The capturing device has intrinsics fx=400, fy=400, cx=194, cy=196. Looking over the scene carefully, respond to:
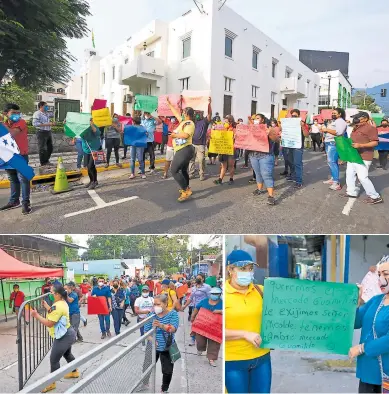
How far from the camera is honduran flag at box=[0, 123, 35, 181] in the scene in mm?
5978

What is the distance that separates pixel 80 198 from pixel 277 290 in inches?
213

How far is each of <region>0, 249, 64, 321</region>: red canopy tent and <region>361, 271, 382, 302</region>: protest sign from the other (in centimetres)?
560

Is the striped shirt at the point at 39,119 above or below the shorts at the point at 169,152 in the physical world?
above

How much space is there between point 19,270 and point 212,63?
17.7 m

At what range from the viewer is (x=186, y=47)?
23.8 metres

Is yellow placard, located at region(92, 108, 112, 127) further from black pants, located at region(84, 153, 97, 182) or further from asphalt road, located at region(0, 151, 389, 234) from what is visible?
asphalt road, located at region(0, 151, 389, 234)

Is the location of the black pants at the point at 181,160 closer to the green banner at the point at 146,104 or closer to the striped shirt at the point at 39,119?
the striped shirt at the point at 39,119

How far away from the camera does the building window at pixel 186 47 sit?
23.5 m

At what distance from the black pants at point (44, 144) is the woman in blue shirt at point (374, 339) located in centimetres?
886

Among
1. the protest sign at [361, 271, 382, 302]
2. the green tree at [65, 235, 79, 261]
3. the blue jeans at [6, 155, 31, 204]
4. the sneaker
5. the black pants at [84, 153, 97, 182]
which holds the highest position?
the black pants at [84, 153, 97, 182]

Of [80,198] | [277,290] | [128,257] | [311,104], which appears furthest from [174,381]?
[311,104]

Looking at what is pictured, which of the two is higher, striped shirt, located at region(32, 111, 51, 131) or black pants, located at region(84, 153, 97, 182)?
striped shirt, located at region(32, 111, 51, 131)

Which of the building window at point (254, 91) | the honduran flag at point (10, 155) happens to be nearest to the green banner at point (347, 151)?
the honduran flag at point (10, 155)

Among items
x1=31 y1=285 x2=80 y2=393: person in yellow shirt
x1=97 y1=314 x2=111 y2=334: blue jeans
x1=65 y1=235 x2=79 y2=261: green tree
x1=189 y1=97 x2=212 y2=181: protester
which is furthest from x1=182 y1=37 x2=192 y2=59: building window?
x1=31 y1=285 x2=80 y2=393: person in yellow shirt
